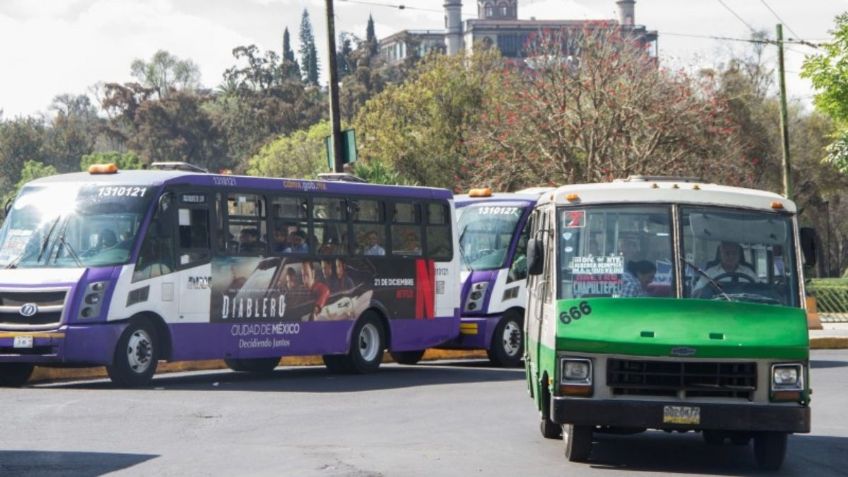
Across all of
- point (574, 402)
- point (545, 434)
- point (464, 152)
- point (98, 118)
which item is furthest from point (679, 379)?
point (98, 118)

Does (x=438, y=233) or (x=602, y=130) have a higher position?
(x=602, y=130)

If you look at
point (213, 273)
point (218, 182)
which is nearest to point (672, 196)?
point (213, 273)

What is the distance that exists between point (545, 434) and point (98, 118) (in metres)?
135

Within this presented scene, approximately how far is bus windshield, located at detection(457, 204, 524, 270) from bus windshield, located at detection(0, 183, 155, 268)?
7.58 m

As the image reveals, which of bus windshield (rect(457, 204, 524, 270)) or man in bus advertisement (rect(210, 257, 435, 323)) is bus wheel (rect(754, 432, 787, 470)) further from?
bus windshield (rect(457, 204, 524, 270))

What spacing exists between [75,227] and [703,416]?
10654 mm

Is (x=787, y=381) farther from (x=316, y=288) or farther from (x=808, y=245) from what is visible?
(x=316, y=288)

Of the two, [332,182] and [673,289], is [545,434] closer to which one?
[673,289]

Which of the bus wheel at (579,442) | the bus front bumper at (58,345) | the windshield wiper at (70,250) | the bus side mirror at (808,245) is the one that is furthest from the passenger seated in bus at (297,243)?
the bus side mirror at (808,245)

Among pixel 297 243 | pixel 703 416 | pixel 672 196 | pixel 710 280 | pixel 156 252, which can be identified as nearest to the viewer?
pixel 703 416

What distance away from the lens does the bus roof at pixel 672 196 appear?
1303 cm

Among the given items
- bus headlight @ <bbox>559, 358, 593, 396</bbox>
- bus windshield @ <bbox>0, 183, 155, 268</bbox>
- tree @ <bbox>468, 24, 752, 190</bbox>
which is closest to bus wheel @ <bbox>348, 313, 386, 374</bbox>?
bus windshield @ <bbox>0, 183, 155, 268</bbox>

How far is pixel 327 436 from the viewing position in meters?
14.7

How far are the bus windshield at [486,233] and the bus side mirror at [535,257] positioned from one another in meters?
12.8
